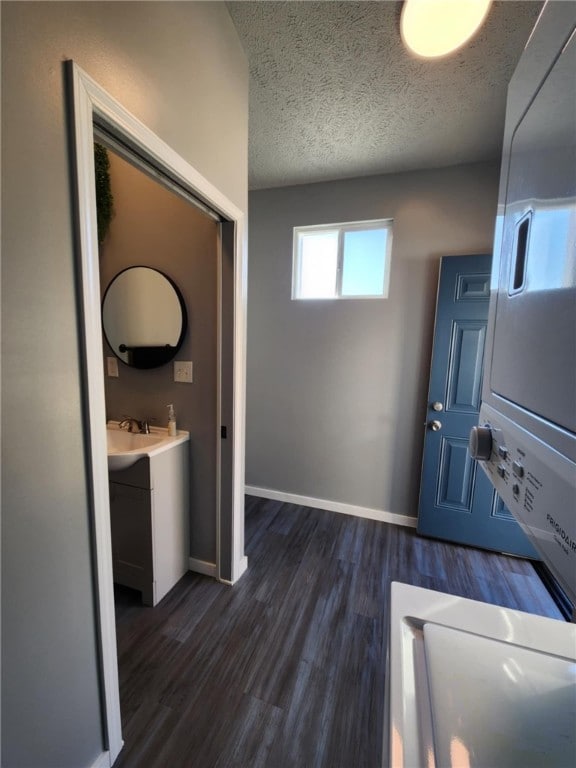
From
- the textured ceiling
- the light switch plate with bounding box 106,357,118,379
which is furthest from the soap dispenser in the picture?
the textured ceiling

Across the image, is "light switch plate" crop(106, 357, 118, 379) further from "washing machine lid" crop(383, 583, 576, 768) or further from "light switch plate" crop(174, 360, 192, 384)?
"washing machine lid" crop(383, 583, 576, 768)

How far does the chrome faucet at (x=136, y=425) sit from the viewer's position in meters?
1.89

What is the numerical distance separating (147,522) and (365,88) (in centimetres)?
250

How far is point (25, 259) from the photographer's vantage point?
68 cm

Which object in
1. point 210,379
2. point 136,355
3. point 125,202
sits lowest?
point 210,379

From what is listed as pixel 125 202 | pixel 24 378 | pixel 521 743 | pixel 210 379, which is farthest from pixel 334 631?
pixel 125 202

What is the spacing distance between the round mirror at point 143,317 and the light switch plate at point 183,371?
7 cm

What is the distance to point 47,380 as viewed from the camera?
75 cm

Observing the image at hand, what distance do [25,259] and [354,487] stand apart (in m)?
2.54

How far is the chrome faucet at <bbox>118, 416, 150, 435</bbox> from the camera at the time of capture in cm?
189

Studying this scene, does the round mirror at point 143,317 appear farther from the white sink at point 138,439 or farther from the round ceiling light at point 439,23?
the round ceiling light at point 439,23

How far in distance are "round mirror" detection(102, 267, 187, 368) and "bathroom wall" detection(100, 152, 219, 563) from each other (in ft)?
0.16

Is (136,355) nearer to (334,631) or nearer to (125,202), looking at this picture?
(125,202)

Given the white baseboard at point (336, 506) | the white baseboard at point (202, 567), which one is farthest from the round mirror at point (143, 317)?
the white baseboard at point (336, 506)
